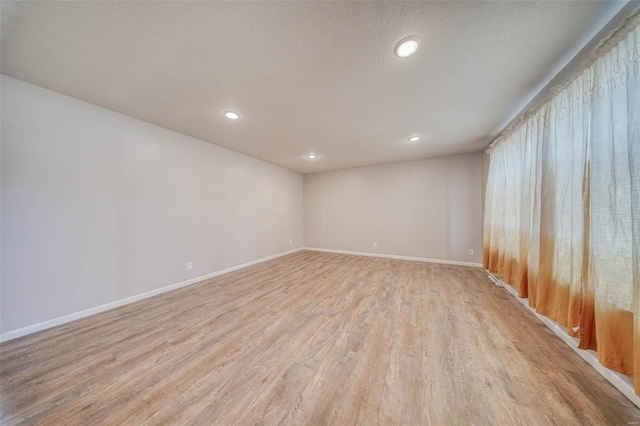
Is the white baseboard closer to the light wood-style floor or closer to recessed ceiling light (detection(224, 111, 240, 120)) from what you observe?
the light wood-style floor

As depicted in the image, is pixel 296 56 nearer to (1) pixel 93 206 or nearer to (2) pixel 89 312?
(1) pixel 93 206

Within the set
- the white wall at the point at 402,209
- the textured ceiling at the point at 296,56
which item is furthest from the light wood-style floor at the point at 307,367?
the textured ceiling at the point at 296,56

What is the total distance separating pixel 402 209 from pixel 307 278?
9.14ft

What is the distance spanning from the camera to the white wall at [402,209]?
3.95 metres

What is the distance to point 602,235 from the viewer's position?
120 centimetres

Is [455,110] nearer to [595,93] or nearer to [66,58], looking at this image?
[595,93]

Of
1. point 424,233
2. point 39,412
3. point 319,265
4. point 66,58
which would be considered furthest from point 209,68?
point 424,233

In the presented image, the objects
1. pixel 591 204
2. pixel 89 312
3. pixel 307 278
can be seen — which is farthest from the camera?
pixel 307 278

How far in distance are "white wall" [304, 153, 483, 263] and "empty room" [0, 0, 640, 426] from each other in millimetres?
864

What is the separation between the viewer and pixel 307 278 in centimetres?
332

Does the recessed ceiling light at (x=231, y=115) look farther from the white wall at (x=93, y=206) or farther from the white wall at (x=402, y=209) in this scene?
the white wall at (x=402, y=209)

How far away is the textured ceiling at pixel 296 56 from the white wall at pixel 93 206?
33 cm

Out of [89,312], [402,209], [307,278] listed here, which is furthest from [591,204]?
[89,312]

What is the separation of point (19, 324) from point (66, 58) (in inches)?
96.4
